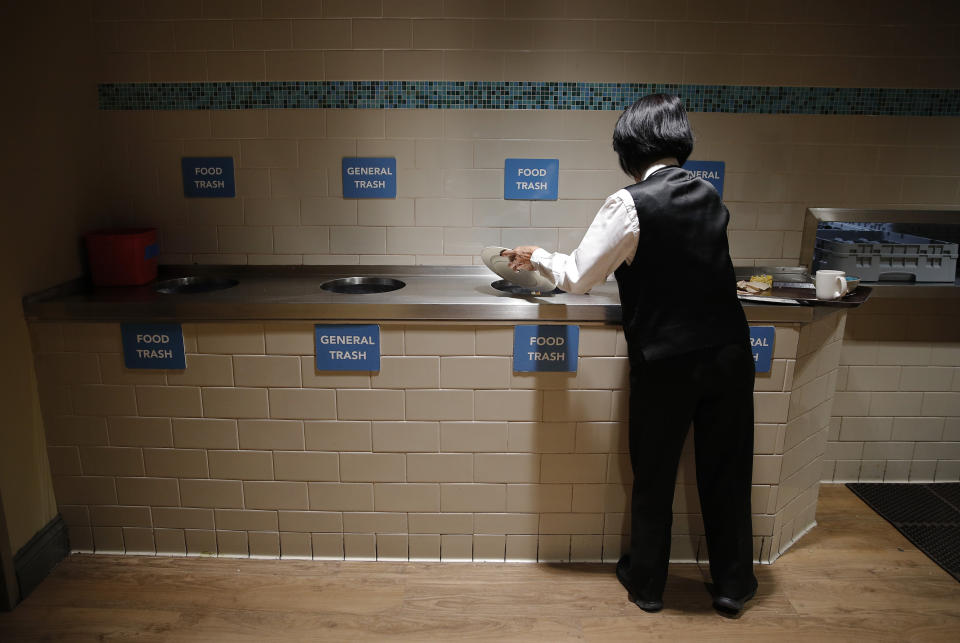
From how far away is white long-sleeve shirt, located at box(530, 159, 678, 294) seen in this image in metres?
2.07

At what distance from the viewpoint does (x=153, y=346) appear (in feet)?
8.33

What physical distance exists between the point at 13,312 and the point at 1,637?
1093mm

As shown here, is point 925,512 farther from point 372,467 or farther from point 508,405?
point 372,467

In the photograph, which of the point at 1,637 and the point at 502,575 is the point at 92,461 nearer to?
the point at 1,637

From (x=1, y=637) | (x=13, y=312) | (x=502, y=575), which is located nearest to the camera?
(x=1, y=637)

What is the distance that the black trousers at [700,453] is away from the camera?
2.23 metres

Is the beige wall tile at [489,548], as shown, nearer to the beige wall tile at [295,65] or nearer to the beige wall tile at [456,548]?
the beige wall tile at [456,548]

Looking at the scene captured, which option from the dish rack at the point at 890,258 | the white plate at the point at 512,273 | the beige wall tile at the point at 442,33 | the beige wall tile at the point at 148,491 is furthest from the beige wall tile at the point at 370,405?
the dish rack at the point at 890,258

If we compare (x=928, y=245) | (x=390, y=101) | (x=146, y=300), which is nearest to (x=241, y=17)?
(x=390, y=101)

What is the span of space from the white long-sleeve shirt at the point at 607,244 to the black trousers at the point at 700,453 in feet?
1.09

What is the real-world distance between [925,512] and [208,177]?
11.7 feet

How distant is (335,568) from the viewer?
2.69 meters

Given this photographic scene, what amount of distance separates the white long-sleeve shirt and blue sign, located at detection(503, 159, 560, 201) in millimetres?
835

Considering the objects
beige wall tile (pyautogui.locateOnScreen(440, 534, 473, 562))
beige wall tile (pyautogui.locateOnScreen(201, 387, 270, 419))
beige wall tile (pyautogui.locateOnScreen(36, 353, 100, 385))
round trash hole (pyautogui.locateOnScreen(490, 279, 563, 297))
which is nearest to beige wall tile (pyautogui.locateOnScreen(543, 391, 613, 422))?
round trash hole (pyautogui.locateOnScreen(490, 279, 563, 297))
